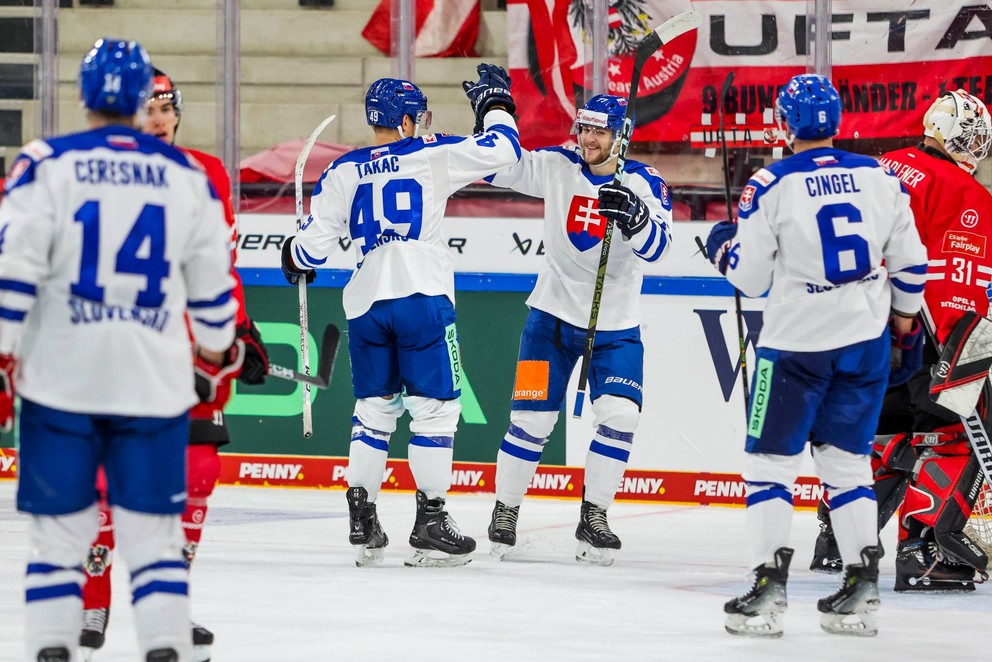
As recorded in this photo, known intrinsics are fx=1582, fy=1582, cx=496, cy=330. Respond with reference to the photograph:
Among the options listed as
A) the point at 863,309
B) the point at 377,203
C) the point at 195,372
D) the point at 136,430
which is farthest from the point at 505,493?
the point at 136,430

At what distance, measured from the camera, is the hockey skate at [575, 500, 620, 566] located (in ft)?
17.7

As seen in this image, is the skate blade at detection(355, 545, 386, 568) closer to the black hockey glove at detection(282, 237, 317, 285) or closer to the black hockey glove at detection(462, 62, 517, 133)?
the black hockey glove at detection(282, 237, 317, 285)

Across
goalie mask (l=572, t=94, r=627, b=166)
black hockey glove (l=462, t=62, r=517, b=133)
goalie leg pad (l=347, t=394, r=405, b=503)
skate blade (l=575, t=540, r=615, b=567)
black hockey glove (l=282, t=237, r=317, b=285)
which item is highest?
black hockey glove (l=462, t=62, r=517, b=133)

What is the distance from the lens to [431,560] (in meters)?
5.26

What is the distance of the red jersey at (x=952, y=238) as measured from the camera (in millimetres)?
4891

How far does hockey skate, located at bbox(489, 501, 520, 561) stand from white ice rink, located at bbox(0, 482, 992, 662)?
75 mm

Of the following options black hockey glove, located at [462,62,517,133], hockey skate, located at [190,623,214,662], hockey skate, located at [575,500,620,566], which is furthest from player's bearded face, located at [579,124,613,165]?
hockey skate, located at [190,623,214,662]

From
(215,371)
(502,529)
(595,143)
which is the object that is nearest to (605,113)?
(595,143)

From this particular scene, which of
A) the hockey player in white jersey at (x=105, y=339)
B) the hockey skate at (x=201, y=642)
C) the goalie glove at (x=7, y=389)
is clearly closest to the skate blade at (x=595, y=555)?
the hockey skate at (x=201, y=642)

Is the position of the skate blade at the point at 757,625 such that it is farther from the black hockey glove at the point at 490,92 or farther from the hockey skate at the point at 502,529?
the black hockey glove at the point at 490,92

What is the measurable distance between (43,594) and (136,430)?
0.34 m

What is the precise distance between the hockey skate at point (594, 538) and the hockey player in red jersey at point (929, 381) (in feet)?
3.02

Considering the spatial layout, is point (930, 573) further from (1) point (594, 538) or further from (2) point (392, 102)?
(2) point (392, 102)

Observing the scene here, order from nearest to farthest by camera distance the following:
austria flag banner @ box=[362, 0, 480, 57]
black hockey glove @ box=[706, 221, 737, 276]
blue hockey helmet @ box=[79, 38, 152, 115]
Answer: blue hockey helmet @ box=[79, 38, 152, 115], black hockey glove @ box=[706, 221, 737, 276], austria flag banner @ box=[362, 0, 480, 57]
